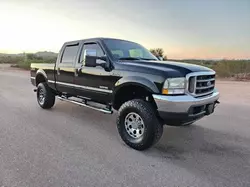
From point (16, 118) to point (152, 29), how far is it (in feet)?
34.9

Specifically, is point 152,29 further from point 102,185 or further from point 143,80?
point 102,185

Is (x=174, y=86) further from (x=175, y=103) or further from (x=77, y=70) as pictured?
(x=77, y=70)

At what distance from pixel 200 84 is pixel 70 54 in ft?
11.5

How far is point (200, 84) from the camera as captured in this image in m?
3.91

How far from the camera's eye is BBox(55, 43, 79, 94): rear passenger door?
568 cm

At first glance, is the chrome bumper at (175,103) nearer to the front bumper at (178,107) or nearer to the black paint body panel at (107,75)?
the front bumper at (178,107)

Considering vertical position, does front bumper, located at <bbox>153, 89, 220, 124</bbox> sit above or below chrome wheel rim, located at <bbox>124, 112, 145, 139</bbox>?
above

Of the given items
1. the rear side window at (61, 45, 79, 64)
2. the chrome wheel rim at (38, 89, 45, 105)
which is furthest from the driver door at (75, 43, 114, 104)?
the chrome wheel rim at (38, 89, 45, 105)

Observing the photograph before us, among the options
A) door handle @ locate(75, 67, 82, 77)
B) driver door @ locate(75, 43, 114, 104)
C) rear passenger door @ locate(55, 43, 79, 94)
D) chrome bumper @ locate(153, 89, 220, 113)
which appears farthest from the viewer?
rear passenger door @ locate(55, 43, 79, 94)

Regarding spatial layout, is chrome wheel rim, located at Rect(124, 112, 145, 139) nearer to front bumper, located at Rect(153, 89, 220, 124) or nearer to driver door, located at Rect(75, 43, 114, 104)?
front bumper, located at Rect(153, 89, 220, 124)

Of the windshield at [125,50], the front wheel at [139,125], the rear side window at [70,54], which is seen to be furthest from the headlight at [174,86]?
the rear side window at [70,54]

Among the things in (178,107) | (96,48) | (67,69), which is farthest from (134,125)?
(67,69)

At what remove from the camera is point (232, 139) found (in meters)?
4.46

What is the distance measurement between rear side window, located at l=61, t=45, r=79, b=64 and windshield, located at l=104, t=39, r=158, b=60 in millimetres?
1132
